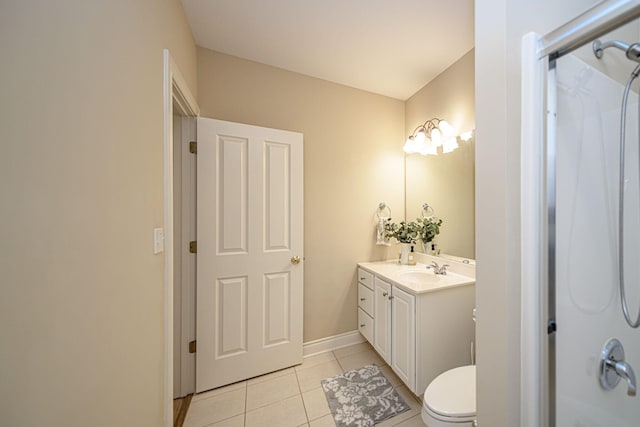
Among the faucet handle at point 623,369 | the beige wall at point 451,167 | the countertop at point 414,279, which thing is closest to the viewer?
the faucet handle at point 623,369

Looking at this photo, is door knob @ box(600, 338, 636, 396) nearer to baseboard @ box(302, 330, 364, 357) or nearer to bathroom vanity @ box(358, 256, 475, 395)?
bathroom vanity @ box(358, 256, 475, 395)

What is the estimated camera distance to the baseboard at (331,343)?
200cm

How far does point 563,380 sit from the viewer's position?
69 centimetres

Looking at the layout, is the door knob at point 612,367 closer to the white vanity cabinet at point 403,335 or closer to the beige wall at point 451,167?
the white vanity cabinet at point 403,335

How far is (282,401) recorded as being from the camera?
1.51 metres

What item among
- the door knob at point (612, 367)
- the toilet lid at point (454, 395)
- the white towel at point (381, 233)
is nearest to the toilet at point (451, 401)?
the toilet lid at point (454, 395)

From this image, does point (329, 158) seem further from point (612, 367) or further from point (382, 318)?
point (612, 367)

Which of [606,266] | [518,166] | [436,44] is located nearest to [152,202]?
[518,166]

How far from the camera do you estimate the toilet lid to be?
0.98 m

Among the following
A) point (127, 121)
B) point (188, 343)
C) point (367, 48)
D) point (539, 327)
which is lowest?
point (188, 343)

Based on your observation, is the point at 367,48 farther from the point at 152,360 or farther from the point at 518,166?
the point at 152,360

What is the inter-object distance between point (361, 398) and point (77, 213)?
187cm

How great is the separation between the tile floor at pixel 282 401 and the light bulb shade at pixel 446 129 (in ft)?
6.89

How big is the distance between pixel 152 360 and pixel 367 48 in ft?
7.79
